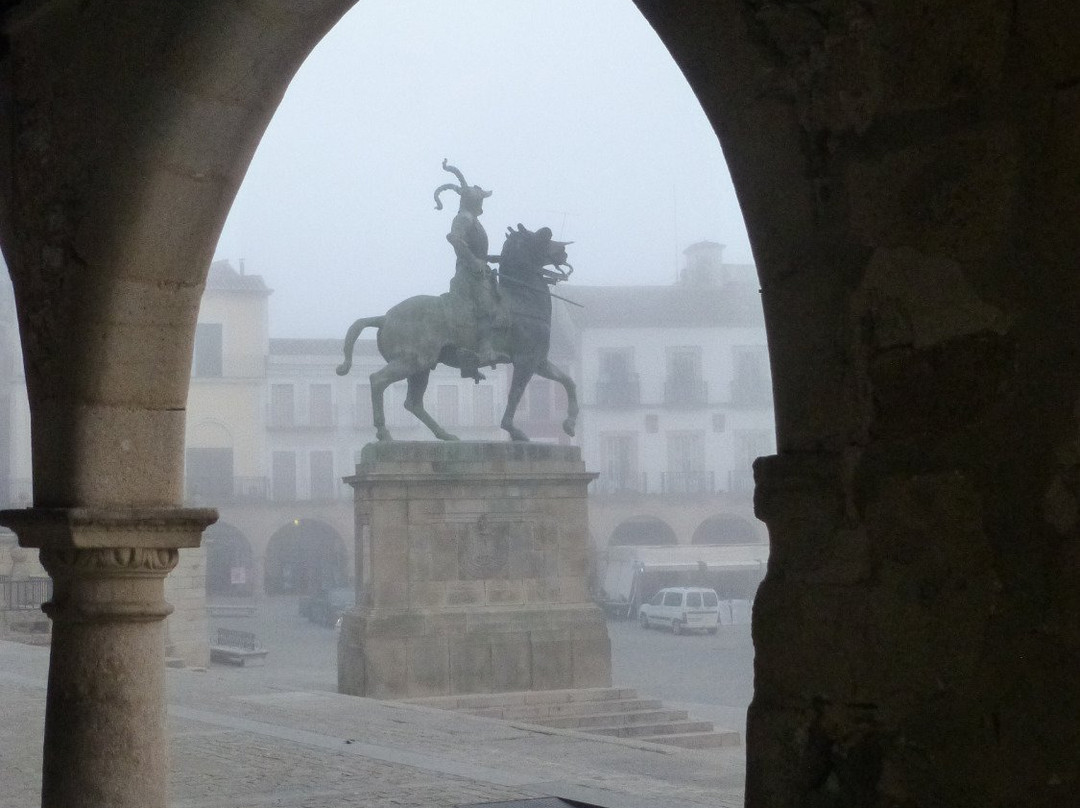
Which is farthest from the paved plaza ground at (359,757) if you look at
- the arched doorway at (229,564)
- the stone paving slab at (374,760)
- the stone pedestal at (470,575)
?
the arched doorway at (229,564)

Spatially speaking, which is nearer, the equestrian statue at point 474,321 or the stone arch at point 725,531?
the equestrian statue at point 474,321

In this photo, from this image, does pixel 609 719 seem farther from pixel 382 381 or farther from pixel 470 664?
pixel 382 381

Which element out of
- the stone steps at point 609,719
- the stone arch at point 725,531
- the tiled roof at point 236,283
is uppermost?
the tiled roof at point 236,283

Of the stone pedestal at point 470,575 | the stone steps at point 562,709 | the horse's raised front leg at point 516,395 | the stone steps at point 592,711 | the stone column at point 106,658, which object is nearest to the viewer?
the stone column at point 106,658

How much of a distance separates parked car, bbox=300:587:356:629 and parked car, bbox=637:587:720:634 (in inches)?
218

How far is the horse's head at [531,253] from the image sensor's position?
38.7 feet

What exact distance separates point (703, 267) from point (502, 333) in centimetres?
2703

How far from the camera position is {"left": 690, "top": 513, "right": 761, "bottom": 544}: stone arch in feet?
111

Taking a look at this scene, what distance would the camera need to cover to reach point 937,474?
1.35 meters

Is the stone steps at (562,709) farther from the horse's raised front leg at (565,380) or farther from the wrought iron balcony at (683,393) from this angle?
the wrought iron balcony at (683,393)

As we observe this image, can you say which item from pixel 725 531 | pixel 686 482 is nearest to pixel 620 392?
pixel 686 482

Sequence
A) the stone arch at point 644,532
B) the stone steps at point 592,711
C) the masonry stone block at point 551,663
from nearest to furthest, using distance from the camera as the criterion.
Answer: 1. the stone steps at point 592,711
2. the masonry stone block at point 551,663
3. the stone arch at point 644,532

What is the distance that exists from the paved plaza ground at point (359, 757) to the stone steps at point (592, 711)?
55.1 inches

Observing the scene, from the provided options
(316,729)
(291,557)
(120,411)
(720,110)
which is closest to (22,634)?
(316,729)
